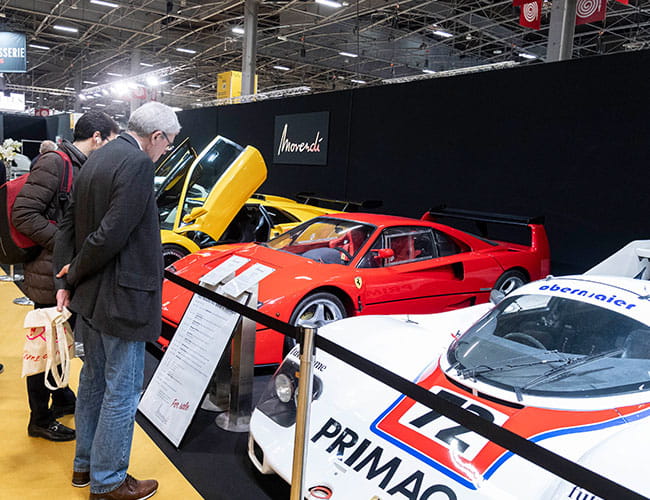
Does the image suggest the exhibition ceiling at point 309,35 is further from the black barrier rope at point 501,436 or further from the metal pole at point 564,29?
the black barrier rope at point 501,436

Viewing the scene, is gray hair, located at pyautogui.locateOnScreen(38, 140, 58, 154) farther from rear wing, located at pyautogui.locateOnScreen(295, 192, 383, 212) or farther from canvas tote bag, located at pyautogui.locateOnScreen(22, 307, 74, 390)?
rear wing, located at pyautogui.locateOnScreen(295, 192, 383, 212)

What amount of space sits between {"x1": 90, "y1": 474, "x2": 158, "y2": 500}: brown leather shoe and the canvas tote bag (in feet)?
1.71

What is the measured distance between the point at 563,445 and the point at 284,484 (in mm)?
1293

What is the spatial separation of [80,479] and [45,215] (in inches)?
49.1

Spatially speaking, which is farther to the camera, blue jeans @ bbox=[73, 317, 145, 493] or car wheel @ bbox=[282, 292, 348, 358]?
car wheel @ bbox=[282, 292, 348, 358]

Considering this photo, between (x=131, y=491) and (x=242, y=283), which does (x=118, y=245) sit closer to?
(x=242, y=283)

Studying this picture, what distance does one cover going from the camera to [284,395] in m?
2.39

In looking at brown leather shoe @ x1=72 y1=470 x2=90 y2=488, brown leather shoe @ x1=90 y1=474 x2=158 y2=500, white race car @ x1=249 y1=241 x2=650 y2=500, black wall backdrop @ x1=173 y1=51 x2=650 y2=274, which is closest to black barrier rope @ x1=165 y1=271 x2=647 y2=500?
white race car @ x1=249 y1=241 x2=650 y2=500

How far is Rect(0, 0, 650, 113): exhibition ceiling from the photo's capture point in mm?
15789

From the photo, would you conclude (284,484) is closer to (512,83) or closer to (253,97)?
(512,83)

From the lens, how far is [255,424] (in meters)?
2.35

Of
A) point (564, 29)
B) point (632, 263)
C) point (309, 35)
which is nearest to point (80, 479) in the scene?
point (632, 263)

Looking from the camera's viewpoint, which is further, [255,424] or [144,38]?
[144,38]

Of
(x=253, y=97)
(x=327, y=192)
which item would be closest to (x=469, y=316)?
(x=327, y=192)
